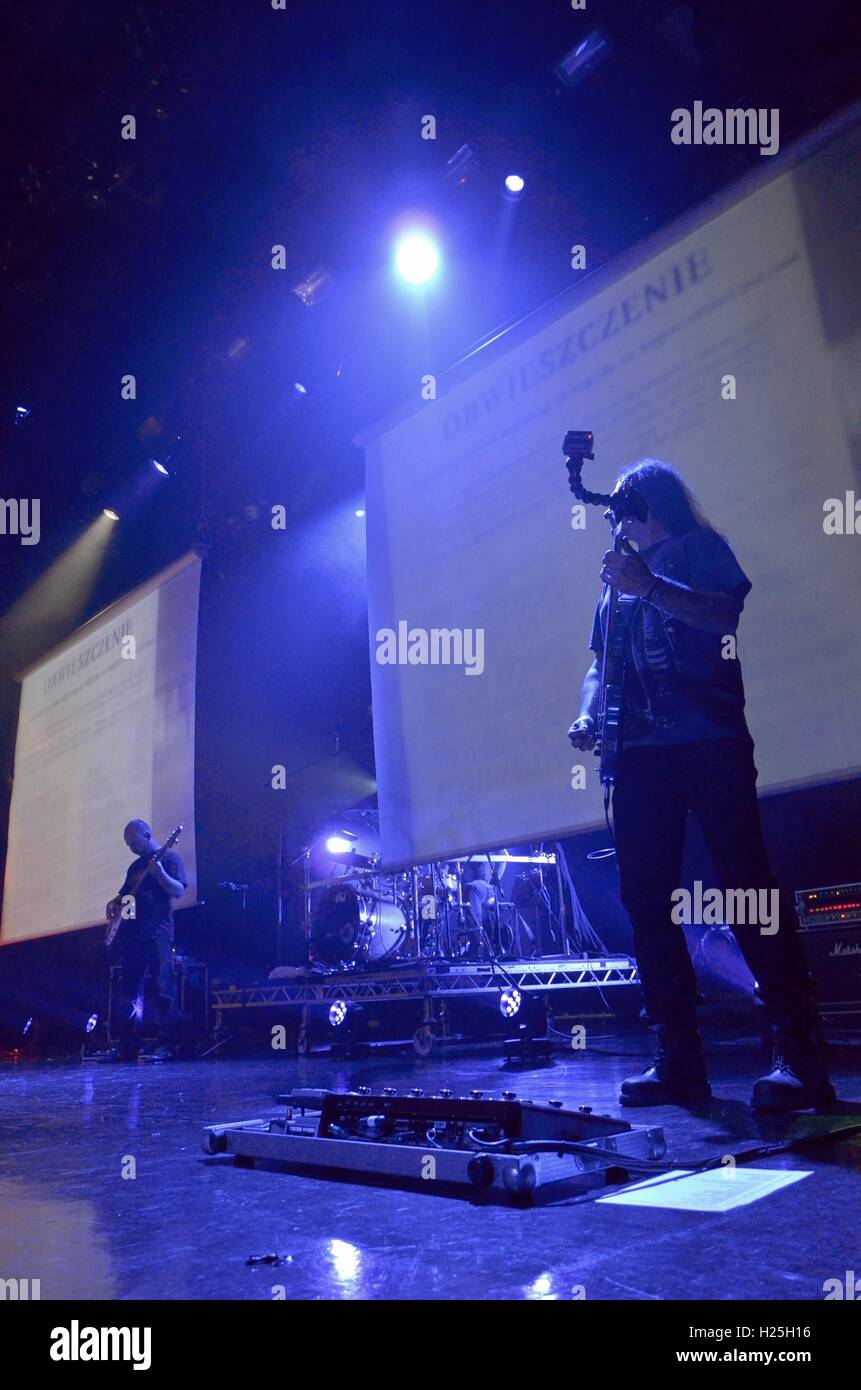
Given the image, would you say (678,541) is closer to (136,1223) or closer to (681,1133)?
(681,1133)

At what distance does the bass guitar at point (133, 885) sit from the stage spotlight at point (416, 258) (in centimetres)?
382

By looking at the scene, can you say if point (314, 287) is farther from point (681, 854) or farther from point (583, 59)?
point (681, 854)

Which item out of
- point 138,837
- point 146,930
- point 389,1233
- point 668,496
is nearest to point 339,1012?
point 146,930

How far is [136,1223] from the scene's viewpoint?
1.38 metres

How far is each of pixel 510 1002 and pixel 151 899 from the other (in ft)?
9.12

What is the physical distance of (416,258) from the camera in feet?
17.8

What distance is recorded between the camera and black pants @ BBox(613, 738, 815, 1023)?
2145mm

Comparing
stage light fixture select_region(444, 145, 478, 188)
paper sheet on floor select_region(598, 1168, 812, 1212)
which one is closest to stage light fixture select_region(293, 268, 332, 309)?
stage light fixture select_region(444, 145, 478, 188)

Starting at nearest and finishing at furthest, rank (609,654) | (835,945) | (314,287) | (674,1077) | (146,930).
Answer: (674,1077) < (609,654) < (835,945) < (314,287) < (146,930)

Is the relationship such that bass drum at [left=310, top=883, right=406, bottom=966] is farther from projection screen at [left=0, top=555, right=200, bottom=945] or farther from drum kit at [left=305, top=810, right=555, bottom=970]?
projection screen at [left=0, top=555, right=200, bottom=945]

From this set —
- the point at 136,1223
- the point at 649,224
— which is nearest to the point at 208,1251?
the point at 136,1223

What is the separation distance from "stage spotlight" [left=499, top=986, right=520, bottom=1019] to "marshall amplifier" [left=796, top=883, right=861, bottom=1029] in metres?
1.51

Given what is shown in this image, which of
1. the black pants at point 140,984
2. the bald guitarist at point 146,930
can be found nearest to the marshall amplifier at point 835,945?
the bald guitarist at point 146,930
